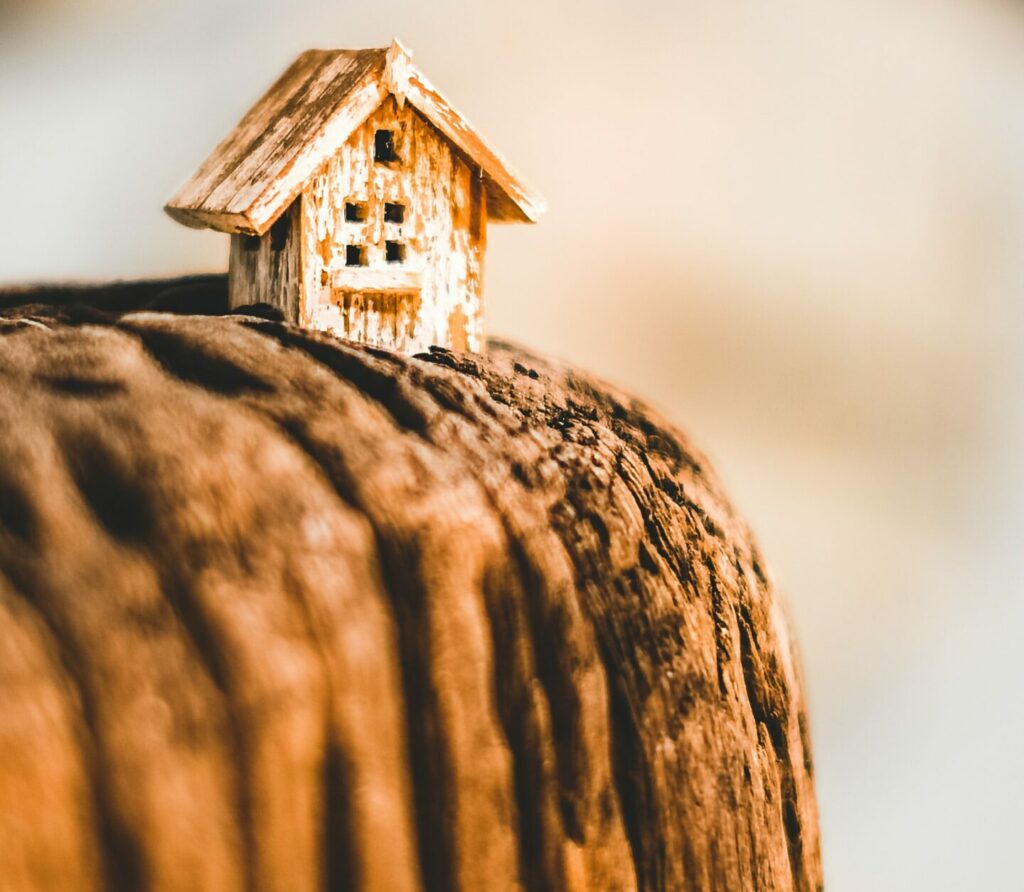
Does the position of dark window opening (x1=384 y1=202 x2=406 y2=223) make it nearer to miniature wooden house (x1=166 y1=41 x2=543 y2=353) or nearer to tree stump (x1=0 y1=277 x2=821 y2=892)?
miniature wooden house (x1=166 y1=41 x2=543 y2=353)

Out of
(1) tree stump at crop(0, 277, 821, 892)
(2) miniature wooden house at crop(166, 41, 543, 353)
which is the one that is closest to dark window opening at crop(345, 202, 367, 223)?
(2) miniature wooden house at crop(166, 41, 543, 353)

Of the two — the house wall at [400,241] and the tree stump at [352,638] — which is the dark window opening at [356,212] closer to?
the house wall at [400,241]

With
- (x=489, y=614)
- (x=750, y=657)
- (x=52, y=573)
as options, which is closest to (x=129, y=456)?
(x=52, y=573)

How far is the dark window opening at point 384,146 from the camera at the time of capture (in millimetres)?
680

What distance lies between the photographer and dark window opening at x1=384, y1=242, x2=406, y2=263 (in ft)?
2.26

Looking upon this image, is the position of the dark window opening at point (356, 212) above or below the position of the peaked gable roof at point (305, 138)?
below

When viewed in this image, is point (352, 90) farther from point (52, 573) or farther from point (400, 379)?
point (52, 573)

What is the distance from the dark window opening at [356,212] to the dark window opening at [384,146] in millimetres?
34

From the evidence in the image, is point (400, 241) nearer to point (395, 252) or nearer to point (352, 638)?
point (395, 252)

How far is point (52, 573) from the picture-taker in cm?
43

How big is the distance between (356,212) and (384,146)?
0.16 feet

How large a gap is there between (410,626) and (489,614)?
4cm

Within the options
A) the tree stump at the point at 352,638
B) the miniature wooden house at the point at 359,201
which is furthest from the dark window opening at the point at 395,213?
the tree stump at the point at 352,638

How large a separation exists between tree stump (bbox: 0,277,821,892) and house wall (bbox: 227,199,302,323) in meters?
0.06
